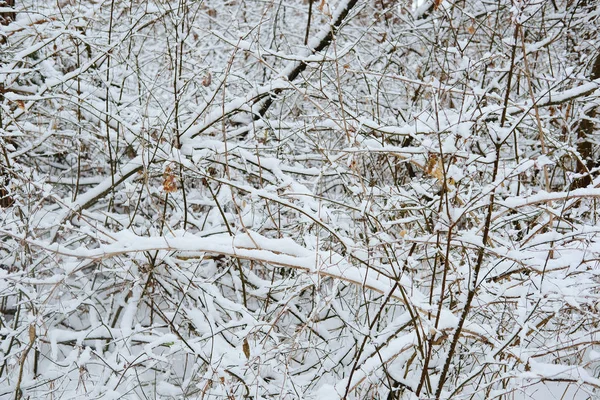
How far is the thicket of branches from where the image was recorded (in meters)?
2.21

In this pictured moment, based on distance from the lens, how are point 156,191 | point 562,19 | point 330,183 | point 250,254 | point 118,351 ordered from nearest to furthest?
point 250,254
point 118,351
point 156,191
point 562,19
point 330,183

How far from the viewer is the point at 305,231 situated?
3035mm

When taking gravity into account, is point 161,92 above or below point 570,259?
above

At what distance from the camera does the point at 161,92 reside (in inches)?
174

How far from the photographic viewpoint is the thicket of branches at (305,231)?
221 cm

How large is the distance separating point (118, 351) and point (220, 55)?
301 cm

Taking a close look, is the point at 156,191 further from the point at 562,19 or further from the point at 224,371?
the point at 562,19

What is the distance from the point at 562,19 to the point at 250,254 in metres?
3.28

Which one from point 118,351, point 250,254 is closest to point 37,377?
point 118,351

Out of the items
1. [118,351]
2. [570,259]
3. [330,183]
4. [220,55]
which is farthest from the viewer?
[220,55]

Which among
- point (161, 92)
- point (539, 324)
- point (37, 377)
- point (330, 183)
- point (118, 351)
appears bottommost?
point (37, 377)

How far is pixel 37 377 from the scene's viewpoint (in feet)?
9.77

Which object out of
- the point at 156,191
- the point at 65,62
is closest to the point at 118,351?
the point at 156,191

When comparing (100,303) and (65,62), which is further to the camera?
(65,62)
